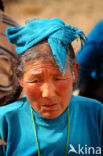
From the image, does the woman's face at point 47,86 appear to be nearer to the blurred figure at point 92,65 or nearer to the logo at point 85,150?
the logo at point 85,150

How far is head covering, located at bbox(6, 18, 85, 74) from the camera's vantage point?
1.22 metres

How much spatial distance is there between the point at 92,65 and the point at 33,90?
135 cm

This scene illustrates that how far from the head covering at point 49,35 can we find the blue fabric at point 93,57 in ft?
3.63

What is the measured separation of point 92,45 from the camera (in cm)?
242

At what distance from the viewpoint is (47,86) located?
1.24 m

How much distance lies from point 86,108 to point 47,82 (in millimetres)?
400

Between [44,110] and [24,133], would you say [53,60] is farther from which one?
[24,133]

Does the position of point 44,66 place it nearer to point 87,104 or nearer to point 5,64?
point 87,104

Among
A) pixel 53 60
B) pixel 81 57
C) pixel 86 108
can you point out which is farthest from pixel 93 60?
pixel 53 60

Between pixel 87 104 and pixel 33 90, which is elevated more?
pixel 33 90

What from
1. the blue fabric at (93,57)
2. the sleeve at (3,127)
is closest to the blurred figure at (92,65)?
the blue fabric at (93,57)

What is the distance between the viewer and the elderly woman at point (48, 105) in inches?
49.0

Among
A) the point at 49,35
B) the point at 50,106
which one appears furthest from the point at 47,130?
the point at 49,35

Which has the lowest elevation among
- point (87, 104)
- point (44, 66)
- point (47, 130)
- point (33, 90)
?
point (47, 130)
